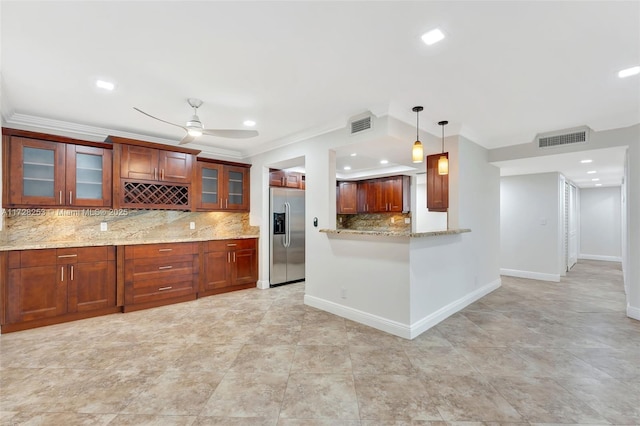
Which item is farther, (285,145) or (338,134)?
(285,145)

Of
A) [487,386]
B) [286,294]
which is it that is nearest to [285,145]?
[286,294]

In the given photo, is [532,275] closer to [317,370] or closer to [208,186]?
[317,370]

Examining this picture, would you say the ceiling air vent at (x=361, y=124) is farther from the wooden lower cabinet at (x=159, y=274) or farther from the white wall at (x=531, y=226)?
the white wall at (x=531, y=226)

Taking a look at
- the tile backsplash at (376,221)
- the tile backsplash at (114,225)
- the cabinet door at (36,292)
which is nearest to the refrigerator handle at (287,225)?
the tile backsplash at (114,225)

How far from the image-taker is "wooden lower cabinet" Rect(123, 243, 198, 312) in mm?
3809

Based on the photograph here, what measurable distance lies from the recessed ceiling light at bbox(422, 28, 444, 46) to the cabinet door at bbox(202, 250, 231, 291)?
4029mm

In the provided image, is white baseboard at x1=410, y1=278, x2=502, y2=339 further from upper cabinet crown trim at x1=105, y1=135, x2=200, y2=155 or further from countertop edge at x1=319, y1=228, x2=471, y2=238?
upper cabinet crown trim at x1=105, y1=135, x2=200, y2=155

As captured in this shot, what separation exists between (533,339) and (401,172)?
4.03 metres

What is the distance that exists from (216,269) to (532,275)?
20.2 ft

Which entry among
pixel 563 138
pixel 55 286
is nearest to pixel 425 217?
pixel 563 138

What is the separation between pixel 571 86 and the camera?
2.70 metres

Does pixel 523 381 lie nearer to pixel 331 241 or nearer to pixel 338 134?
pixel 331 241

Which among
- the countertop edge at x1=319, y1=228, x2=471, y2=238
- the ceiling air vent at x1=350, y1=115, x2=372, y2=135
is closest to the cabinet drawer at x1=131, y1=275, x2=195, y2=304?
the countertop edge at x1=319, y1=228, x2=471, y2=238

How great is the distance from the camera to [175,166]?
172 inches
